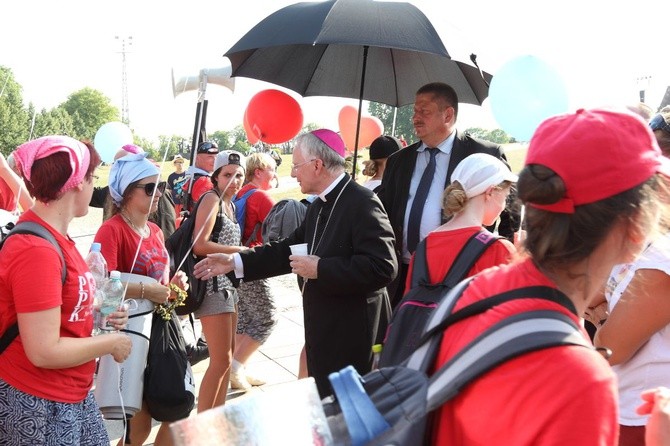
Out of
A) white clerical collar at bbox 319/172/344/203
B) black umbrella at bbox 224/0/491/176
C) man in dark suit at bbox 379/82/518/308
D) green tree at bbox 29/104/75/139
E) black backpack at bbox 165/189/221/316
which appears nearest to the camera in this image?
white clerical collar at bbox 319/172/344/203

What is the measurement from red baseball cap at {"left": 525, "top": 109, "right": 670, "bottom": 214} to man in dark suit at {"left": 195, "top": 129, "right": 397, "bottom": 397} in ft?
7.64

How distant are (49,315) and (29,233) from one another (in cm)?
32

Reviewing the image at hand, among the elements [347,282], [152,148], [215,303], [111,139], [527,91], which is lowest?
[152,148]

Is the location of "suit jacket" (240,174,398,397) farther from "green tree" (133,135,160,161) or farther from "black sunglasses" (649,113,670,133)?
"green tree" (133,135,160,161)

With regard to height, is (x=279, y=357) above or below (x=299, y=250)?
below

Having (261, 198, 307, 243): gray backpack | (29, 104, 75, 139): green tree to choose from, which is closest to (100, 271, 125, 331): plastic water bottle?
(261, 198, 307, 243): gray backpack

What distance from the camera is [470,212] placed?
319 cm

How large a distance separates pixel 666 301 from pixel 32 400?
7.65 feet

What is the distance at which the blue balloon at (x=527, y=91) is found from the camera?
4.45 m

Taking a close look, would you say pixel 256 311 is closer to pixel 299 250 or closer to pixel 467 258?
pixel 299 250

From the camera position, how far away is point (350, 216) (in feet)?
12.2

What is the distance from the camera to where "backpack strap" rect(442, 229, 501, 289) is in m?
2.88

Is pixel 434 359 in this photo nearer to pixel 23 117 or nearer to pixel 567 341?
pixel 567 341

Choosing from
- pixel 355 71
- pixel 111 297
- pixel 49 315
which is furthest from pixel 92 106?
pixel 49 315
